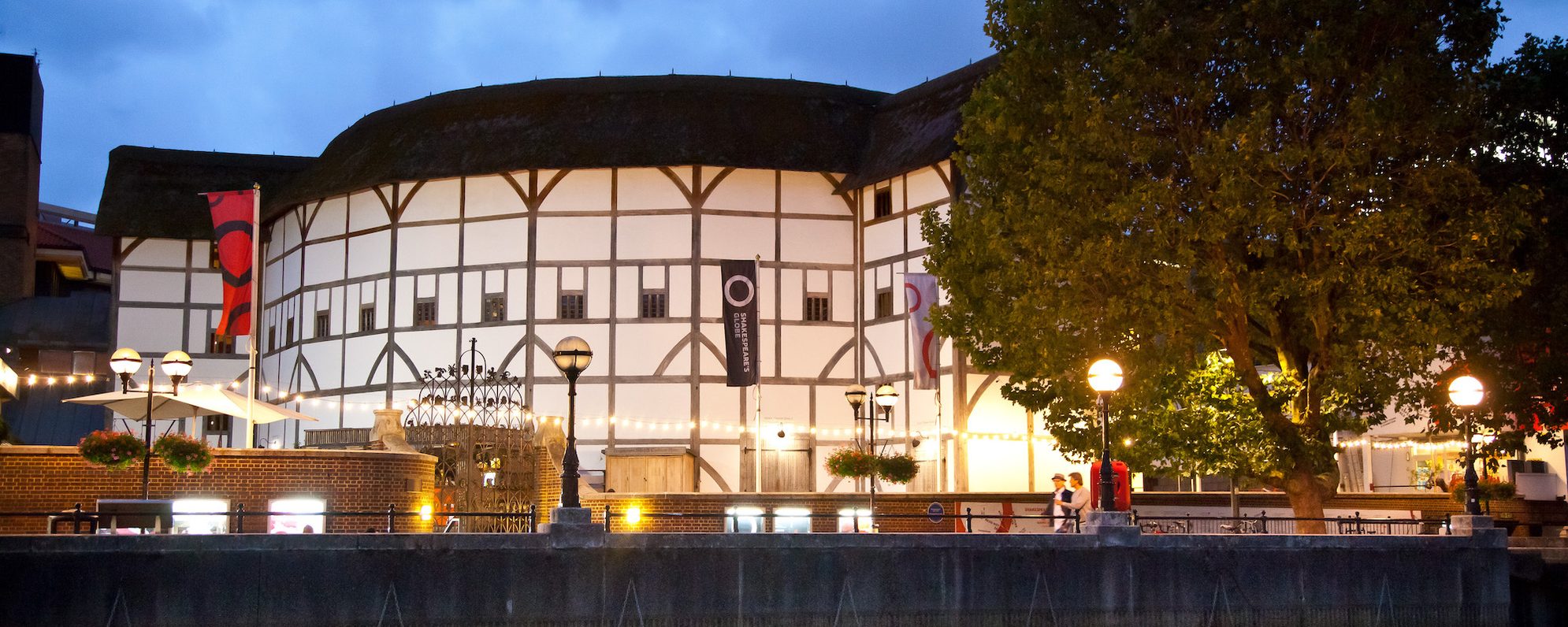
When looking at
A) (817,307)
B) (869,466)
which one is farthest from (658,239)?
(869,466)

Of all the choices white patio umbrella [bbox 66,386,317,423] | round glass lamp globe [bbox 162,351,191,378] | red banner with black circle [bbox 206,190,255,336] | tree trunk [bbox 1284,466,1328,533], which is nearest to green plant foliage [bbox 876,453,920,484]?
tree trunk [bbox 1284,466,1328,533]

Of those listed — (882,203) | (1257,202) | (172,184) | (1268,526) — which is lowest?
(1268,526)

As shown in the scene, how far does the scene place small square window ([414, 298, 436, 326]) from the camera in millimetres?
42312

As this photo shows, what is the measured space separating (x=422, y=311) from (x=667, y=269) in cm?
694

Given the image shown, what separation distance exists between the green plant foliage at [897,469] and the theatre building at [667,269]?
602 centimetres

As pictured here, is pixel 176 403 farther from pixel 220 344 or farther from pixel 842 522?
pixel 220 344

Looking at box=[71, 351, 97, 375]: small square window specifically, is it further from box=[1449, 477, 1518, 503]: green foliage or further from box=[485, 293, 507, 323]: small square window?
box=[1449, 477, 1518, 503]: green foliage

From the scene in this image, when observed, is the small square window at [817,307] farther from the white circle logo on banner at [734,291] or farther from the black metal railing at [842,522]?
the black metal railing at [842,522]

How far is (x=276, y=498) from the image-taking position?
24609 millimetres

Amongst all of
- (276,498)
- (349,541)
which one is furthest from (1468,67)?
(276,498)

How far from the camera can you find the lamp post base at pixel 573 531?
697 inches

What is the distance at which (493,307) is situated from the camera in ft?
137

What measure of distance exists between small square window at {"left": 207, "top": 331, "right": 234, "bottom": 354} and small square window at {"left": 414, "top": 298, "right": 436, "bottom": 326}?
9754 millimetres

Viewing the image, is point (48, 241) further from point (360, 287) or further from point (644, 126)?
point (644, 126)
